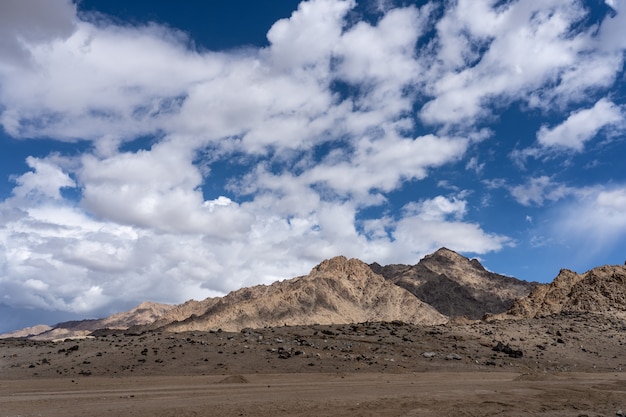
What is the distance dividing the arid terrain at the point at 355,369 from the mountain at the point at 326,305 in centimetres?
6614

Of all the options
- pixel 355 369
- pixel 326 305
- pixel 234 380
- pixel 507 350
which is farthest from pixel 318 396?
pixel 326 305

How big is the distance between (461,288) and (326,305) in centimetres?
6311

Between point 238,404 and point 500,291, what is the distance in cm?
17576

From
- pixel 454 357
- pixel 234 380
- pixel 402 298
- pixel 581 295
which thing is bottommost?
pixel 234 380

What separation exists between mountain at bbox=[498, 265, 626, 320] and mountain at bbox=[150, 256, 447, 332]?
2401 inches

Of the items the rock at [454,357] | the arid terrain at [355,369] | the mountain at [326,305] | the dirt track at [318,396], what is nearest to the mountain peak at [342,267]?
the mountain at [326,305]

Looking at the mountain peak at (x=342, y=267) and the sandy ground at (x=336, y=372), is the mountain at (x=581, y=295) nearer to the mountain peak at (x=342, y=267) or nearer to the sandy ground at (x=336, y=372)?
the sandy ground at (x=336, y=372)

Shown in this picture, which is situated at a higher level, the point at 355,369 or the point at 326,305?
the point at 326,305

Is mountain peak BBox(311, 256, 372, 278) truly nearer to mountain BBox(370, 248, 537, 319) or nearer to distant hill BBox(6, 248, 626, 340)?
distant hill BBox(6, 248, 626, 340)

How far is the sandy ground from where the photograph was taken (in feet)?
60.3

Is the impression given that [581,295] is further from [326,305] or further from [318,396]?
[326,305]

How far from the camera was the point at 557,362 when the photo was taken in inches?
1485

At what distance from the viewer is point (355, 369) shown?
1266 inches

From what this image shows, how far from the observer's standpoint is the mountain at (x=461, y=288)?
165750 millimetres
